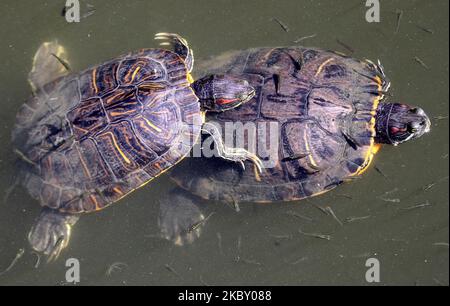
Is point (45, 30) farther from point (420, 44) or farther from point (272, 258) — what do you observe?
point (420, 44)

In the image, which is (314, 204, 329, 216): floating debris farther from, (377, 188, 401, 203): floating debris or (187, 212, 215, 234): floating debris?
(187, 212, 215, 234): floating debris

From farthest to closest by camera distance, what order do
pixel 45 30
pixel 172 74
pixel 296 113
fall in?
pixel 45 30
pixel 172 74
pixel 296 113

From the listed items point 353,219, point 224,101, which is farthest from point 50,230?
point 353,219

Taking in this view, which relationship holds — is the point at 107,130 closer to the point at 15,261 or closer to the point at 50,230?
the point at 50,230

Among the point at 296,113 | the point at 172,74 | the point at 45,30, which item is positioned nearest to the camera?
the point at 296,113

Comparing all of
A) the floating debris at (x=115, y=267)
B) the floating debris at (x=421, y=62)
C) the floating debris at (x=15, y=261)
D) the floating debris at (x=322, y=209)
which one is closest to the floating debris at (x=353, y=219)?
the floating debris at (x=322, y=209)

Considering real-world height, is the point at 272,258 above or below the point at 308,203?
below
